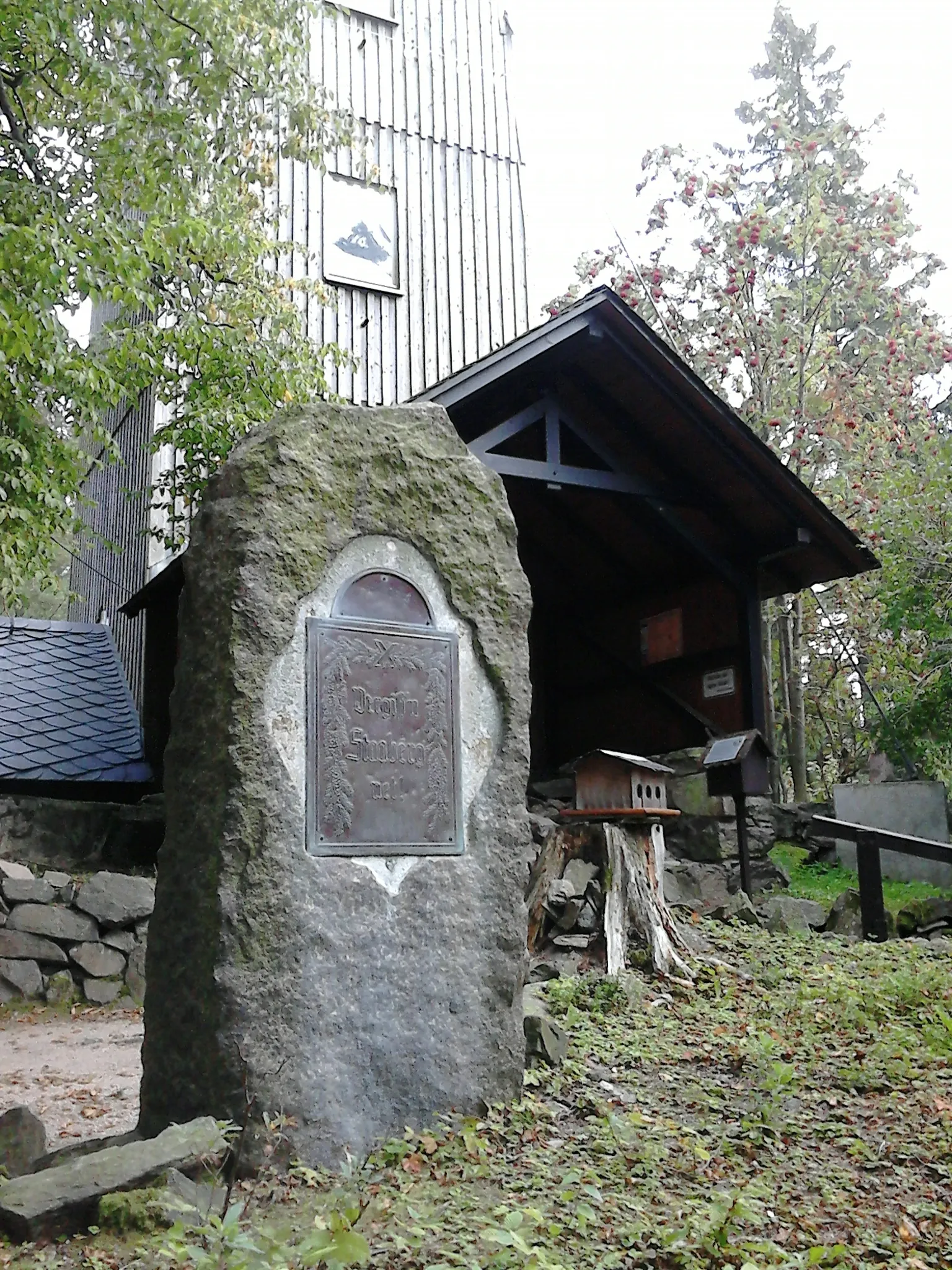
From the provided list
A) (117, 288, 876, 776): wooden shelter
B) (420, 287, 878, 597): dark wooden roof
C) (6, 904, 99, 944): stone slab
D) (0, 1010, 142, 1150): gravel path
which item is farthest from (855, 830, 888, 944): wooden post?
(6, 904, 99, 944): stone slab

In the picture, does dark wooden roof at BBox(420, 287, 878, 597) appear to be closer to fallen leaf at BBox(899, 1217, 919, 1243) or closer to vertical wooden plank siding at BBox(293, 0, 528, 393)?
vertical wooden plank siding at BBox(293, 0, 528, 393)

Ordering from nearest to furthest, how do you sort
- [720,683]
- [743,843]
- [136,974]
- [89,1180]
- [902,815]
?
1. [89,1180]
2. [136,974]
3. [743,843]
4. [720,683]
5. [902,815]

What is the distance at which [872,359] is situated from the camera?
52.8 ft

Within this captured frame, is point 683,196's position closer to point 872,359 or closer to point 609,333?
point 872,359

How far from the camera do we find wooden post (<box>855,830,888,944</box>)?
23.8ft

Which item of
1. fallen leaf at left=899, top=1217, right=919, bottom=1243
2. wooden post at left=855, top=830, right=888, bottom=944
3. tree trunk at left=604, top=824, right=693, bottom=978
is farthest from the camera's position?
wooden post at left=855, top=830, right=888, bottom=944

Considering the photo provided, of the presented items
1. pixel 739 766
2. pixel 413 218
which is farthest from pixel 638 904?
pixel 413 218

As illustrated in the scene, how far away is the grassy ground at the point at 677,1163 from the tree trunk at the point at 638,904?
53cm

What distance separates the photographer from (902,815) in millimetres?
11734

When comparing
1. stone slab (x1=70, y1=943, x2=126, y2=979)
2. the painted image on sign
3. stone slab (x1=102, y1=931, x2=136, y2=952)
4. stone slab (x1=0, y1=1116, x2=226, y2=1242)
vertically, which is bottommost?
stone slab (x1=0, y1=1116, x2=226, y2=1242)

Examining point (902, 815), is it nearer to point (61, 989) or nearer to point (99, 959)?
point (99, 959)

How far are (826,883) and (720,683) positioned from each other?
2.33 metres

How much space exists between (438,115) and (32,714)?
9.22 m

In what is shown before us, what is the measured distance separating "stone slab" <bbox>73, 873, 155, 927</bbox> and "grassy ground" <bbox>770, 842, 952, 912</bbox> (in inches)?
210
